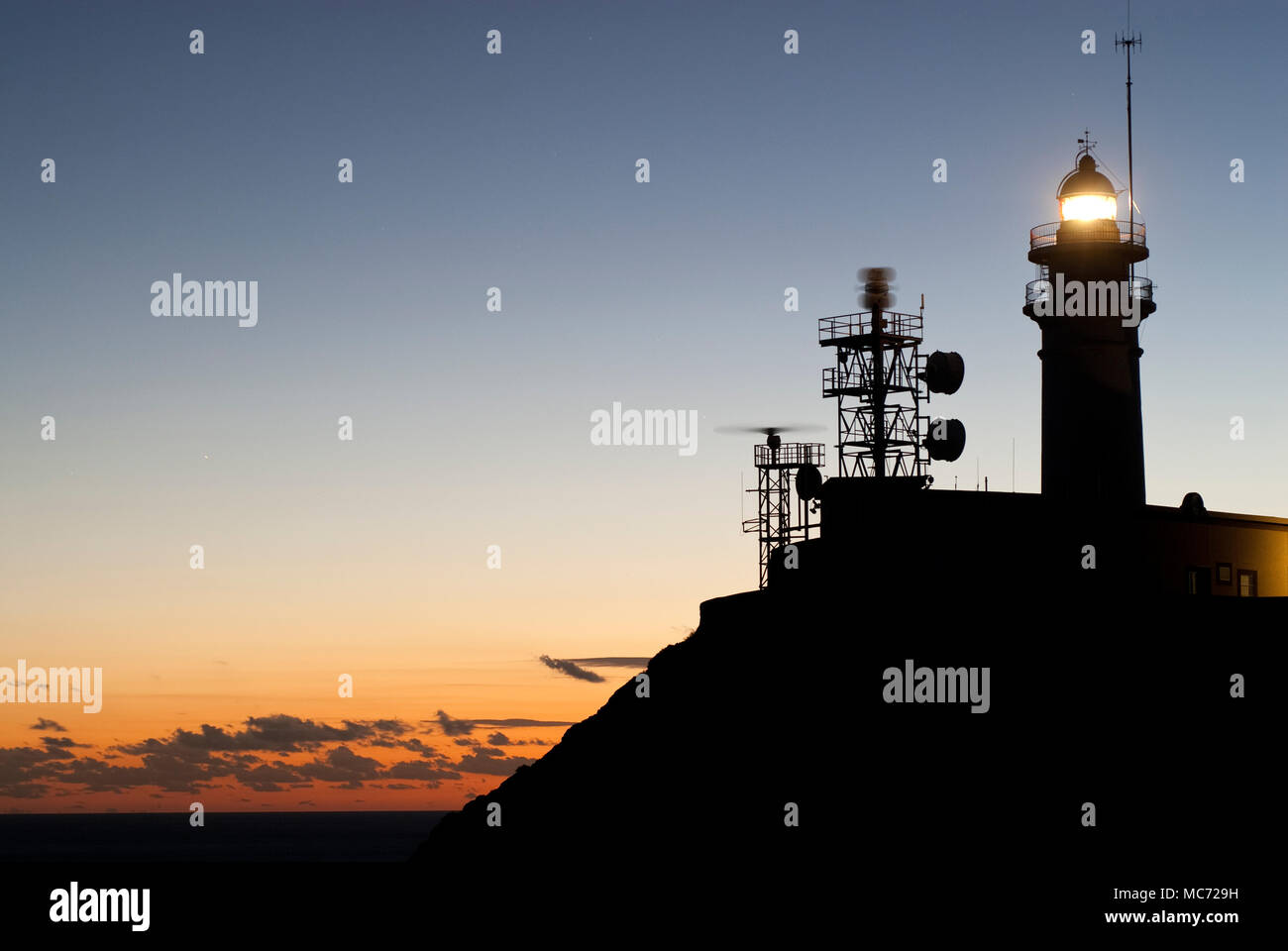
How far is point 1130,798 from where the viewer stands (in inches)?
1369

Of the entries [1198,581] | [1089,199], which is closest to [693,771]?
[1198,581]

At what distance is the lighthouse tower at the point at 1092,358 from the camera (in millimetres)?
45656

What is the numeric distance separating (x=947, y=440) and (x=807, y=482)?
15.9ft

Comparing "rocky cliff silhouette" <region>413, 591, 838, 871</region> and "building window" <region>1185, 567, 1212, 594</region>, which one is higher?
"building window" <region>1185, 567, 1212, 594</region>

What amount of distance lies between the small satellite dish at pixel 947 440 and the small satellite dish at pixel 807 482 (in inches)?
153

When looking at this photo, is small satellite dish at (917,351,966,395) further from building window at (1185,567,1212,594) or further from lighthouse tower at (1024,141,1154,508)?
building window at (1185,567,1212,594)

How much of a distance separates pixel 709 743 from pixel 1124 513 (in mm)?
13602

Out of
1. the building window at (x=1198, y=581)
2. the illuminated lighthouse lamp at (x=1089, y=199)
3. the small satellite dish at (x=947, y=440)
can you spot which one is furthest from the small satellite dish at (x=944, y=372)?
the building window at (x=1198, y=581)

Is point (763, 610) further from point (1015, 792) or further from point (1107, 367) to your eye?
point (1107, 367)

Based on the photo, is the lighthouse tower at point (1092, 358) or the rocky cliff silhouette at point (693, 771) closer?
the rocky cliff silhouette at point (693, 771)

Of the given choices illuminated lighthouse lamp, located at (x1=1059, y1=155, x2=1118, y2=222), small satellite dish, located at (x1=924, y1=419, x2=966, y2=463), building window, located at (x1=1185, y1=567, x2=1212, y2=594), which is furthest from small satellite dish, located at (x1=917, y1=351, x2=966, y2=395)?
building window, located at (x1=1185, y1=567, x2=1212, y2=594)

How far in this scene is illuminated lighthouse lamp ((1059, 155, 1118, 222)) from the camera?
156 ft

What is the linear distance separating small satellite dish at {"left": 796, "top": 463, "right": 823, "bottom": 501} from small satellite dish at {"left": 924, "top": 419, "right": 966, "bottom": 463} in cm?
389

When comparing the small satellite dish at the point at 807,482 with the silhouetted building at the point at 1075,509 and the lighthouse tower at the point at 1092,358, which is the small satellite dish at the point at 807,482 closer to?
the silhouetted building at the point at 1075,509
